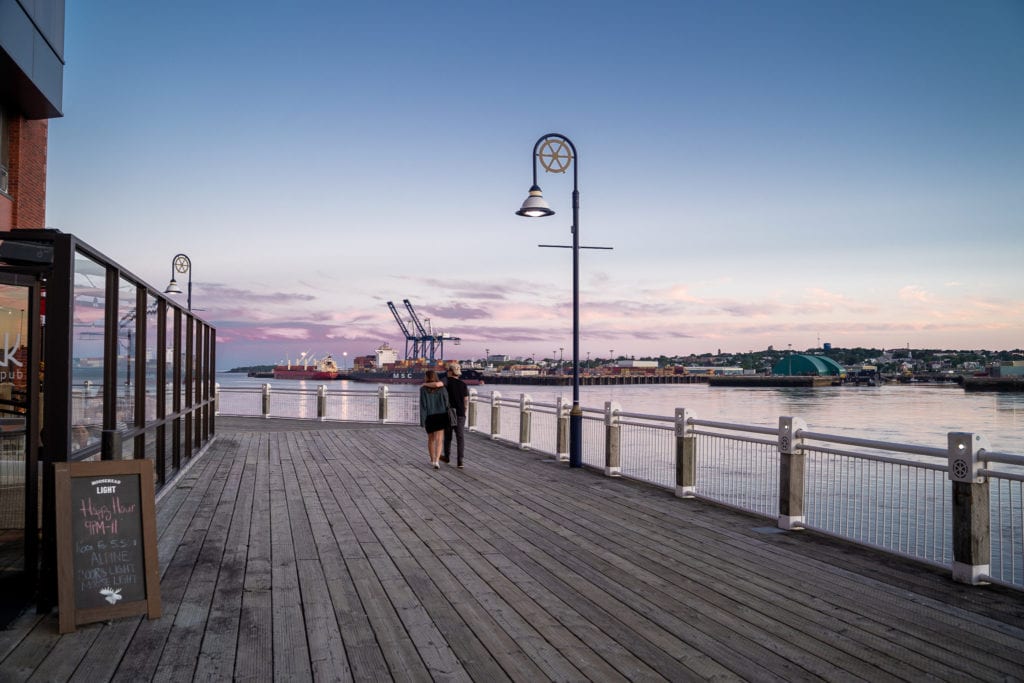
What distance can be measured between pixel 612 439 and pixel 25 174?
47.2ft

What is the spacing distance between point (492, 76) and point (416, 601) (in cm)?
2500

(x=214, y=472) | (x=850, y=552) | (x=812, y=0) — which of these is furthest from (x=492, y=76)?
(x=850, y=552)

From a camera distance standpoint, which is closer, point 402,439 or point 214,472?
point 214,472

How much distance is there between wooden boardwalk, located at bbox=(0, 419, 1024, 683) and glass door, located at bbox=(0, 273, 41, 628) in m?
0.46

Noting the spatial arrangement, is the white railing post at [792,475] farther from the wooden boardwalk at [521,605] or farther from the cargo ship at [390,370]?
the cargo ship at [390,370]

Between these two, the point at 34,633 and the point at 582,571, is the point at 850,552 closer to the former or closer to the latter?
the point at 582,571

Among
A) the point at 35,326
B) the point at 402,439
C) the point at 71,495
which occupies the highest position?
the point at 35,326

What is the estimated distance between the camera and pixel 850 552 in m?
6.52

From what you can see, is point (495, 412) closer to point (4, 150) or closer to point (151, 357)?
point (151, 357)

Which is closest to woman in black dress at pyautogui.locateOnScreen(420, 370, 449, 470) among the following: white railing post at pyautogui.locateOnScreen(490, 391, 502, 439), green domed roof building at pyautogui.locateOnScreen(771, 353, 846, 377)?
white railing post at pyautogui.locateOnScreen(490, 391, 502, 439)

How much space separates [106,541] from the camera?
14.8 feet

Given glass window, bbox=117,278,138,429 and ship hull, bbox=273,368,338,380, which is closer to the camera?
glass window, bbox=117,278,138,429

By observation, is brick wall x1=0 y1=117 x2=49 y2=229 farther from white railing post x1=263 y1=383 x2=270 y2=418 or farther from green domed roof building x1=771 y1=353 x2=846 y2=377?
green domed roof building x1=771 y1=353 x2=846 y2=377

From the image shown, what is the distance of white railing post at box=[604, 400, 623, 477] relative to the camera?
36.4ft
